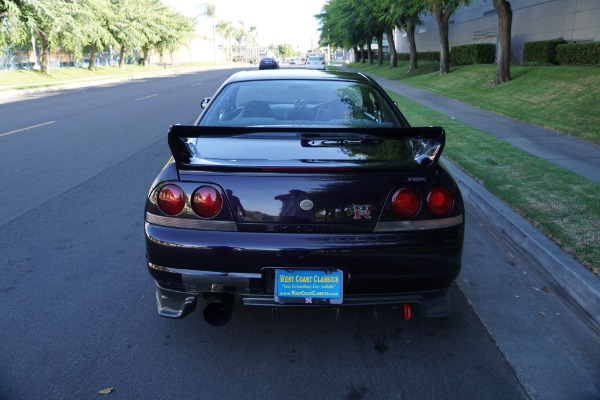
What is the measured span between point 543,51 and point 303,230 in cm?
2024

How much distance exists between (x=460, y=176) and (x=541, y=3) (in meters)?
19.9

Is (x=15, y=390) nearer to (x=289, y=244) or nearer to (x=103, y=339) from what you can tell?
(x=103, y=339)

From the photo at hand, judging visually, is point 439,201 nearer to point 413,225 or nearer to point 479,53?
point 413,225

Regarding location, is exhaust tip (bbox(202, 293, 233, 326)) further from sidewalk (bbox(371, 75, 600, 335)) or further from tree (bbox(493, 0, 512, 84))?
tree (bbox(493, 0, 512, 84))

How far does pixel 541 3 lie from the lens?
72.8 feet

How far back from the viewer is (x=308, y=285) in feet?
8.93

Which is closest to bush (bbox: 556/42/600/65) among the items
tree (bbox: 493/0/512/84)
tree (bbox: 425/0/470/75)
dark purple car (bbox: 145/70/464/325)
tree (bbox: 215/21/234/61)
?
tree (bbox: 493/0/512/84)

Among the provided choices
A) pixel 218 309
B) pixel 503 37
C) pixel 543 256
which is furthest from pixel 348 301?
pixel 503 37

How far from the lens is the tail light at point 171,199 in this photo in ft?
9.10

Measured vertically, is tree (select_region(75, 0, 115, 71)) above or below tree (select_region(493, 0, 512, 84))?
above

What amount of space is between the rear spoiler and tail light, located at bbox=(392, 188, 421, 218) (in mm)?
193

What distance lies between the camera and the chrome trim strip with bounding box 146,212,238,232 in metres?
2.72

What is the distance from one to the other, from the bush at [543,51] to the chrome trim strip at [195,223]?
767 inches

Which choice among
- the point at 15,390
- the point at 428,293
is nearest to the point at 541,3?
the point at 428,293
